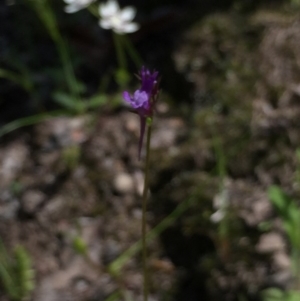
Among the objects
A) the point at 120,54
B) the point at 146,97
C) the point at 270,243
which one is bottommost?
the point at 270,243

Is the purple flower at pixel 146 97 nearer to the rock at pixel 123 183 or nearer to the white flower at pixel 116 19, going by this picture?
the rock at pixel 123 183

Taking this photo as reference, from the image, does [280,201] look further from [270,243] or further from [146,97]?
[146,97]

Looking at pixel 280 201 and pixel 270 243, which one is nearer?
pixel 280 201

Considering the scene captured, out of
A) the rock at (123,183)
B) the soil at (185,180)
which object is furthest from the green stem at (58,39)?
the rock at (123,183)

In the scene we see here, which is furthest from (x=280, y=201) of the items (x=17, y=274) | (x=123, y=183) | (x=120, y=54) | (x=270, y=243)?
(x=120, y=54)

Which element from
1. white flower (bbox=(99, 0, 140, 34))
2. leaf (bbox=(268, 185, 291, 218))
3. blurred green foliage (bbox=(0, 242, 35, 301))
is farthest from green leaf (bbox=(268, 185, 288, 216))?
white flower (bbox=(99, 0, 140, 34))

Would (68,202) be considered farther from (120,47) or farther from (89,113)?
(120,47)

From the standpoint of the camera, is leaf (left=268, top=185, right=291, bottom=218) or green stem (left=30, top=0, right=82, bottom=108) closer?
leaf (left=268, top=185, right=291, bottom=218)

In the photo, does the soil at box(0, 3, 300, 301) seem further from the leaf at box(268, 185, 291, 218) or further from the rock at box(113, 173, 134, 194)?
the leaf at box(268, 185, 291, 218)

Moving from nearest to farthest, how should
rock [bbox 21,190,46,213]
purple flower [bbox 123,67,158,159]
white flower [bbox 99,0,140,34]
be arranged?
purple flower [bbox 123,67,158,159]
rock [bbox 21,190,46,213]
white flower [bbox 99,0,140,34]

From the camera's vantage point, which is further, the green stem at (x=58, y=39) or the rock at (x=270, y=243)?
the green stem at (x=58, y=39)

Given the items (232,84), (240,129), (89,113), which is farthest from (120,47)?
(240,129)

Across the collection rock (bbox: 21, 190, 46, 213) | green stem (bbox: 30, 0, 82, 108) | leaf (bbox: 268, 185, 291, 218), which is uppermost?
green stem (bbox: 30, 0, 82, 108)
